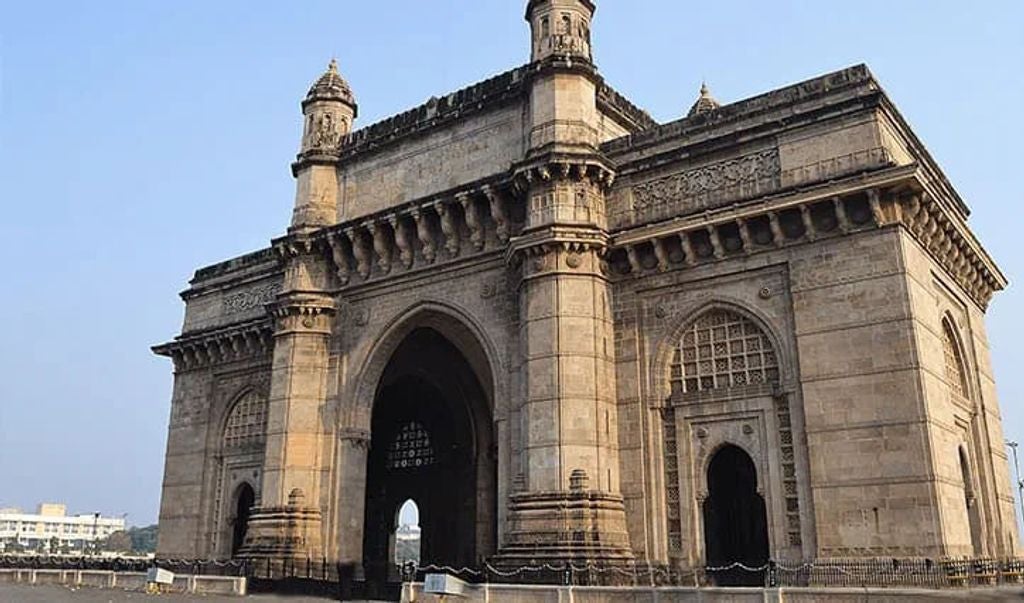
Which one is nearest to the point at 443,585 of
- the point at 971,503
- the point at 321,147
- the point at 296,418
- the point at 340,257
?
the point at 296,418

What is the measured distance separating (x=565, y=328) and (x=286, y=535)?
10319 mm

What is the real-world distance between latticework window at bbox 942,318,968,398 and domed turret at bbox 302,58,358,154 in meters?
18.7

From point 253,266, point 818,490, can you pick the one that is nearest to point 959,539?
point 818,490

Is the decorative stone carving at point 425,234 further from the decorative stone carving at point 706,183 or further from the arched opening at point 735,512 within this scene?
the arched opening at point 735,512

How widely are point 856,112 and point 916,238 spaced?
3.05 metres

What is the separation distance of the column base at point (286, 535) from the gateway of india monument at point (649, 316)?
0.18 ft

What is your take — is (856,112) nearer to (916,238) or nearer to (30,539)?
(916,238)

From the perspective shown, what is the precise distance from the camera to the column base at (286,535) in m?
25.0

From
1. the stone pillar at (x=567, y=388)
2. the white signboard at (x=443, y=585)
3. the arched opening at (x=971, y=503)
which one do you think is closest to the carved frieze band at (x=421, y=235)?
the stone pillar at (x=567, y=388)

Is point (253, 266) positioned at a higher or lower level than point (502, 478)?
higher

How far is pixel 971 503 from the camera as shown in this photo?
70.2 feet

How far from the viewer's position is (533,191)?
22.7m

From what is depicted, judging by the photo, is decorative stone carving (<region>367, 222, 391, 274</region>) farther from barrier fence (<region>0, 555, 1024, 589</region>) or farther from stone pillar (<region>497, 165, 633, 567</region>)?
barrier fence (<region>0, 555, 1024, 589</region>)

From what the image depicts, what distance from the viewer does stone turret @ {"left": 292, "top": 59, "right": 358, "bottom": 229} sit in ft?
93.3
